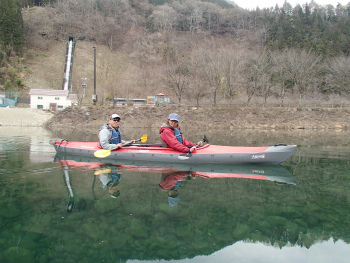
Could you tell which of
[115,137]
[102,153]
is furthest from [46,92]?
[102,153]

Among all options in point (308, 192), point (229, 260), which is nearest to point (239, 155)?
point (308, 192)

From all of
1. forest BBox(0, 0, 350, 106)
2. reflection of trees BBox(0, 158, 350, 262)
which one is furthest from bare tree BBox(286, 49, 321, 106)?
reflection of trees BBox(0, 158, 350, 262)

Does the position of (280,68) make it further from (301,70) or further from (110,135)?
(110,135)

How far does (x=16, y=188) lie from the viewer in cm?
642

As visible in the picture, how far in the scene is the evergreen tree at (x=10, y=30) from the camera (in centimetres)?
5491

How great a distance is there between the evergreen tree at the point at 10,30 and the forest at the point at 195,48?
183 mm

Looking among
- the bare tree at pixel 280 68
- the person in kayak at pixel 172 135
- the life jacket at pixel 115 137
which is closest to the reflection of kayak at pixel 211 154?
the person in kayak at pixel 172 135

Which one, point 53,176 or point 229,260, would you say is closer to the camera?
point 229,260

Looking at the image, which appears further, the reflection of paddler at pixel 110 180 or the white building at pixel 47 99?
the white building at pixel 47 99

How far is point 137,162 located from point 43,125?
25470 millimetres

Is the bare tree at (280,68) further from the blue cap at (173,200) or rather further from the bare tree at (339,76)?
the blue cap at (173,200)

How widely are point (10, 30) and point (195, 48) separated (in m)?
39.4

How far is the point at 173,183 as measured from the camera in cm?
704

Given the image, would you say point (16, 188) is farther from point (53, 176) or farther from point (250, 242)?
point (250, 242)
